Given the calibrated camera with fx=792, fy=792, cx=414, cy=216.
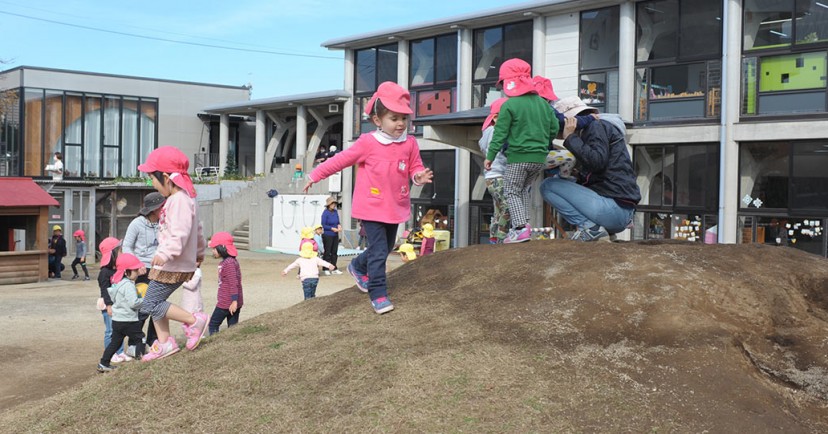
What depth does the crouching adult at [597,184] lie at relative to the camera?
7328mm

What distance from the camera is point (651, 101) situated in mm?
21531

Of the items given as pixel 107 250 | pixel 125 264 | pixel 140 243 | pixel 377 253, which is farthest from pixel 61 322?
pixel 377 253

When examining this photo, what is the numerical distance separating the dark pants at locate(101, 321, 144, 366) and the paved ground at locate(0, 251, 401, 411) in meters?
0.41

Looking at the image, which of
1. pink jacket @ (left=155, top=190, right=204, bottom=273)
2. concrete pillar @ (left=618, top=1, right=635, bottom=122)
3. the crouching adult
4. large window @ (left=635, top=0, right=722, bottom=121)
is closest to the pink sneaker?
pink jacket @ (left=155, top=190, right=204, bottom=273)

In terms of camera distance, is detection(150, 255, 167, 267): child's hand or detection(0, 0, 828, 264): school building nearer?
detection(150, 255, 167, 267): child's hand

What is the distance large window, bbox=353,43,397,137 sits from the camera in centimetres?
2892

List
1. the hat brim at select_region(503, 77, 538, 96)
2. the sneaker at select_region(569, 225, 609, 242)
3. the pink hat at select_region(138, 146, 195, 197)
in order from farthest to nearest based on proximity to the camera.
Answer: the sneaker at select_region(569, 225, 609, 242) → the hat brim at select_region(503, 77, 538, 96) → the pink hat at select_region(138, 146, 195, 197)

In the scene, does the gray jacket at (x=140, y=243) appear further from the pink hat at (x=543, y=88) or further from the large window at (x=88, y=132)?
the large window at (x=88, y=132)

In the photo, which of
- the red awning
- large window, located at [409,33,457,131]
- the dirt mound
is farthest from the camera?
large window, located at [409,33,457,131]

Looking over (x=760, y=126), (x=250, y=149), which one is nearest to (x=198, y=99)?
(x=250, y=149)

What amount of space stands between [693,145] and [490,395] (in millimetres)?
17784

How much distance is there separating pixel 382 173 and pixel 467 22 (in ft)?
65.9

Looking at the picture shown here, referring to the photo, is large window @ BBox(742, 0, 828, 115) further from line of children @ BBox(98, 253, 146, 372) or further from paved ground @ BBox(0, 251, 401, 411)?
line of children @ BBox(98, 253, 146, 372)

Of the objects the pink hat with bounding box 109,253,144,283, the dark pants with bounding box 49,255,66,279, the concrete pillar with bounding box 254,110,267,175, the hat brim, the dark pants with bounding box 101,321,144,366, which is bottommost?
the dark pants with bounding box 49,255,66,279
